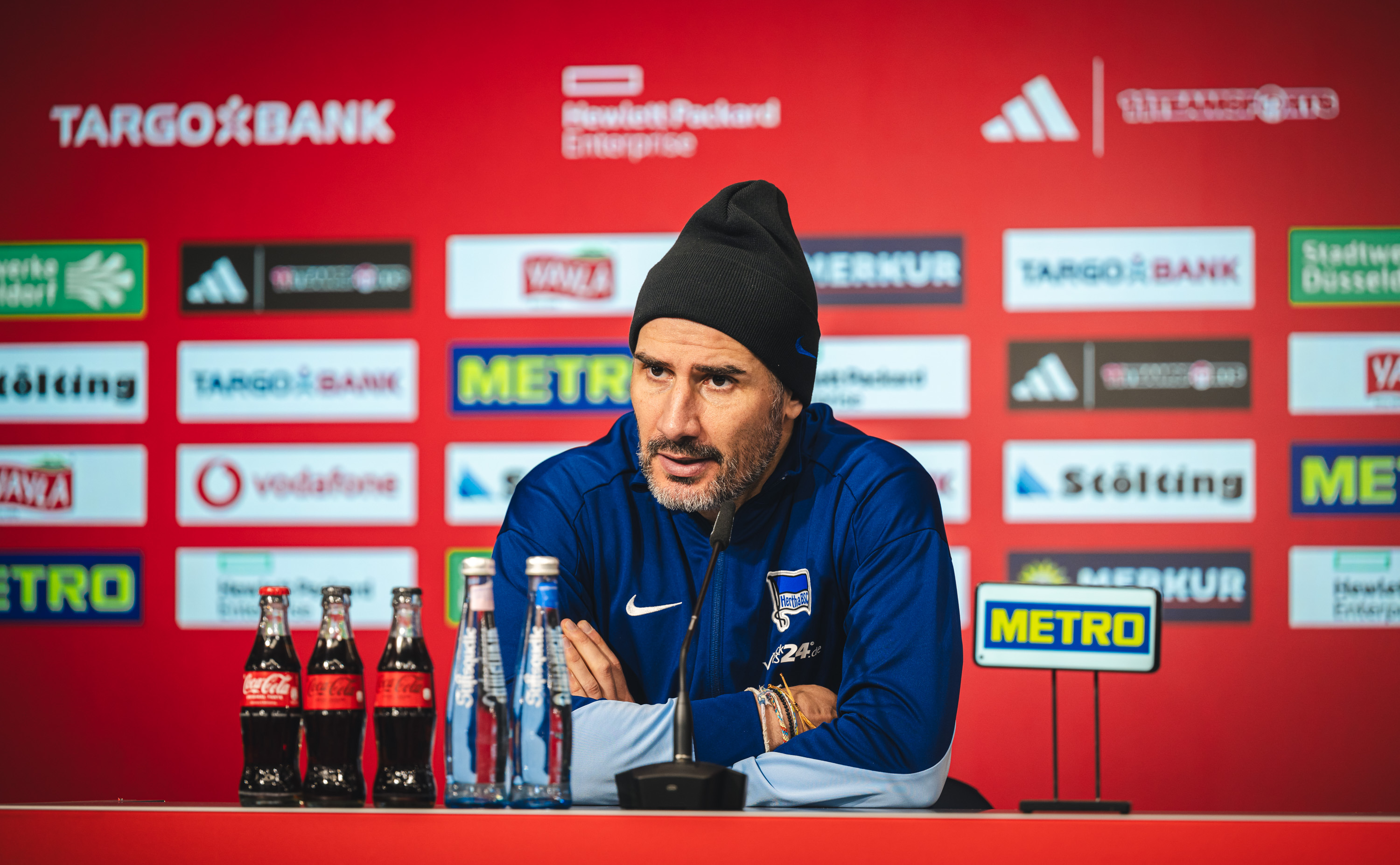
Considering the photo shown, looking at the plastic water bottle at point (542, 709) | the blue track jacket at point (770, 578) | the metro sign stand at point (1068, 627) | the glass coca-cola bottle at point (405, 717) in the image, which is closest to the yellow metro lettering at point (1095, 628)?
the metro sign stand at point (1068, 627)

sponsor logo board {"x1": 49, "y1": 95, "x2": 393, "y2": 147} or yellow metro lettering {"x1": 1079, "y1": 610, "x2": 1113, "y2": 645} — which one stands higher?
sponsor logo board {"x1": 49, "y1": 95, "x2": 393, "y2": 147}

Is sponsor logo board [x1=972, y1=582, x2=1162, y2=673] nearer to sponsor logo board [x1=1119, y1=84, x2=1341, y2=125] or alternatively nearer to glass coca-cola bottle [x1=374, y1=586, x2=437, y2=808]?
glass coca-cola bottle [x1=374, y1=586, x2=437, y2=808]

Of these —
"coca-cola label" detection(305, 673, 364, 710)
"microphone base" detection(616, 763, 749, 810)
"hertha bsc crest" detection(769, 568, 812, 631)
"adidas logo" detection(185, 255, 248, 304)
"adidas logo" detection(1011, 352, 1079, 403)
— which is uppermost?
"adidas logo" detection(185, 255, 248, 304)

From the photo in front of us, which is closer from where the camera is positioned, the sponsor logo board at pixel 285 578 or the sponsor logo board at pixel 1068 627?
the sponsor logo board at pixel 1068 627

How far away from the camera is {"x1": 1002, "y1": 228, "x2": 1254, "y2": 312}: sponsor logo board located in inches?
113

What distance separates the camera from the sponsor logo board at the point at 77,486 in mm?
3070

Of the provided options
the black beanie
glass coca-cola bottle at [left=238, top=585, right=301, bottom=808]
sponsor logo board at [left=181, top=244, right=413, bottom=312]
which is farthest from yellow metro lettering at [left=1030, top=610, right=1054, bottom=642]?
sponsor logo board at [left=181, top=244, right=413, bottom=312]

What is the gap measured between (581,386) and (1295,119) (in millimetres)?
1958

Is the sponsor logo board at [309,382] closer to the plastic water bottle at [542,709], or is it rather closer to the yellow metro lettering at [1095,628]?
the plastic water bottle at [542,709]

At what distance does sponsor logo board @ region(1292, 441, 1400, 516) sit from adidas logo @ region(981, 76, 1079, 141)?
3.44 ft

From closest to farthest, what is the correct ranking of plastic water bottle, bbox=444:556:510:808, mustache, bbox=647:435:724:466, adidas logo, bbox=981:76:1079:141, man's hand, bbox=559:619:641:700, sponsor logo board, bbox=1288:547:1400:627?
1. plastic water bottle, bbox=444:556:510:808
2. man's hand, bbox=559:619:641:700
3. mustache, bbox=647:435:724:466
4. sponsor logo board, bbox=1288:547:1400:627
5. adidas logo, bbox=981:76:1079:141

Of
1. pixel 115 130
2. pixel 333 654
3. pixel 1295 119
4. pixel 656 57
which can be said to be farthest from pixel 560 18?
pixel 333 654

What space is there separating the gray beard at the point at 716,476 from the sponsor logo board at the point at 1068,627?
461 millimetres

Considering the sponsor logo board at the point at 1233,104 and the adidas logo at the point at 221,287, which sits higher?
the sponsor logo board at the point at 1233,104
